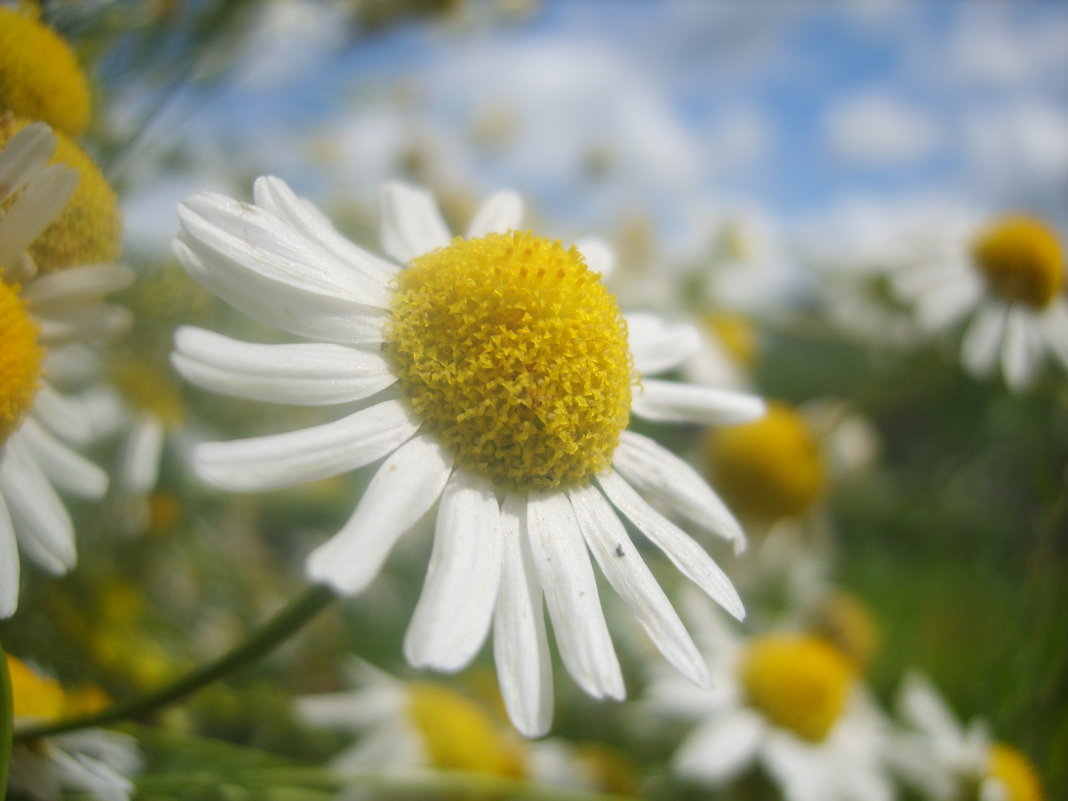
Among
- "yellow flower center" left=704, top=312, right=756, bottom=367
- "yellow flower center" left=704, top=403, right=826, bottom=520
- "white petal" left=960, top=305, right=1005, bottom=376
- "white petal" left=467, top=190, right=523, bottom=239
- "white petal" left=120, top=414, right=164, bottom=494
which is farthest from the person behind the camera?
"yellow flower center" left=704, top=312, right=756, bottom=367

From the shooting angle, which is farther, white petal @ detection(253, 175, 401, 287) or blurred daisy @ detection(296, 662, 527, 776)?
blurred daisy @ detection(296, 662, 527, 776)

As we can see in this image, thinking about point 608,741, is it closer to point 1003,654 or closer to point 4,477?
point 1003,654

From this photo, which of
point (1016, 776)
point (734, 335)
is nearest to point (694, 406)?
point (1016, 776)

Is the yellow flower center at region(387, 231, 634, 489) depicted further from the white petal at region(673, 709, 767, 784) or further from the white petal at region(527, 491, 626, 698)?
the white petal at region(673, 709, 767, 784)

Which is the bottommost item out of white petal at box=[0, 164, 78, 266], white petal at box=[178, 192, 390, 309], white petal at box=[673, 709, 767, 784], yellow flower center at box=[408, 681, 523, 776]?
white petal at box=[673, 709, 767, 784]

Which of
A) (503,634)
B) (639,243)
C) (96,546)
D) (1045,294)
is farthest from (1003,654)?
(639,243)

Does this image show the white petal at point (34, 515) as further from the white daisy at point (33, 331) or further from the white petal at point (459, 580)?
the white petal at point (459, 580)

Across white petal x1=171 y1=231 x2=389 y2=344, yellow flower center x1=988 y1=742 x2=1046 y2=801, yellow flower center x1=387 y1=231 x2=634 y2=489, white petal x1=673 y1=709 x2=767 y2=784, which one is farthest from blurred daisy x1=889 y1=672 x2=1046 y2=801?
white petal x1=171 y1=231 x2=389 y2=344
